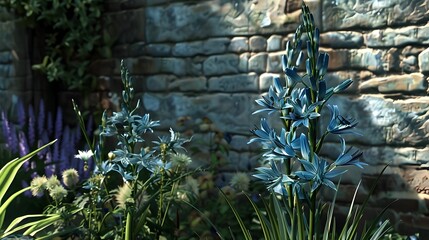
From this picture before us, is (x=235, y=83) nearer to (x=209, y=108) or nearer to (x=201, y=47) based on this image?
(x=209, y=108)

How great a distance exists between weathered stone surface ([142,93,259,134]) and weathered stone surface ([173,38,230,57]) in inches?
12.1

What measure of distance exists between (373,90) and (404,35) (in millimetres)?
369

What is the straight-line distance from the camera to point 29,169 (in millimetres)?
4426

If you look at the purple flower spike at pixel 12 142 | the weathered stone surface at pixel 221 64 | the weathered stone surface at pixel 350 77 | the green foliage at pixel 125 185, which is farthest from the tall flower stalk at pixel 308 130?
the purple flower spike at pixel 12 142

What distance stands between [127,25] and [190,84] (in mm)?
826

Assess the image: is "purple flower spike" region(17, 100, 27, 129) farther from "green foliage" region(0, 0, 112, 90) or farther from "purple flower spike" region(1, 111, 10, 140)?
"green foliage" region(0, 0, 112, 90)

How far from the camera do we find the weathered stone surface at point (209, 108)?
431cm

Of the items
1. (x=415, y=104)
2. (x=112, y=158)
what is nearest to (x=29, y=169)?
(x=112, y=158)

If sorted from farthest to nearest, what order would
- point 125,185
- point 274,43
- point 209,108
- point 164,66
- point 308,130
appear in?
point 164,66 < point 209,108 < point 274,43 < point 125,185 < point 308,130

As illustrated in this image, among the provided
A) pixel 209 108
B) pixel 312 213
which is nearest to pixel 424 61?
pixel 209 108

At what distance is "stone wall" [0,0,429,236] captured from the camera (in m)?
3.57

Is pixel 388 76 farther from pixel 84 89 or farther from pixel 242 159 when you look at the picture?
pixel 84 89

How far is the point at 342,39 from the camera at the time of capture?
3.82m

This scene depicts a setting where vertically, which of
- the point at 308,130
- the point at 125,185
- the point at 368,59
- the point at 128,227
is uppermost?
the point at 368,59
